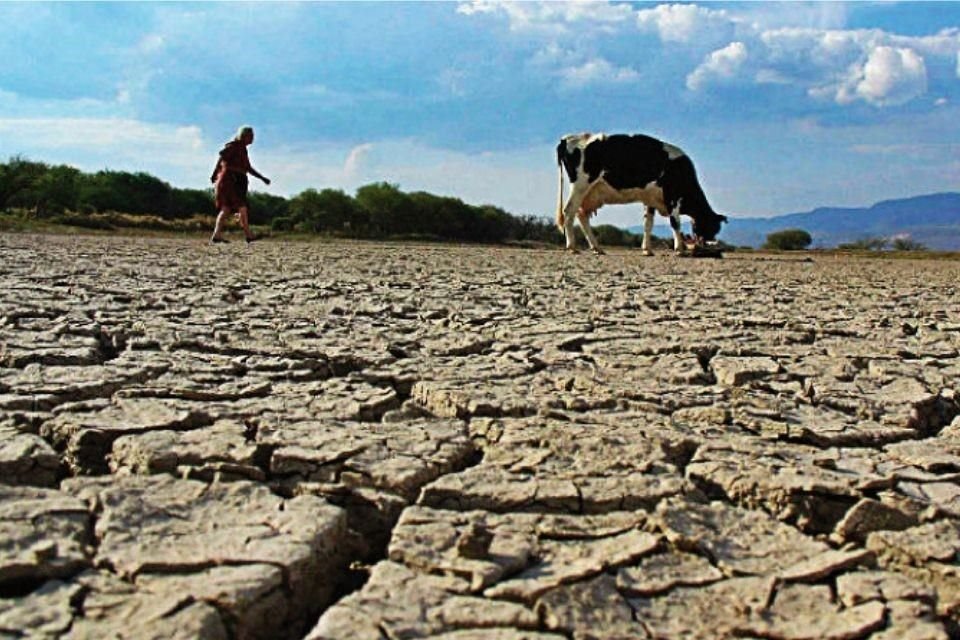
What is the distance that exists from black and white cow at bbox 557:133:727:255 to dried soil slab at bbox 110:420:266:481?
10.4 m

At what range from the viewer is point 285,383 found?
2982mm

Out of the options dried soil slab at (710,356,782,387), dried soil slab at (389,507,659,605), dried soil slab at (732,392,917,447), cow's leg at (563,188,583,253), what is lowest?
dried soil slab at (389,507,659,605)

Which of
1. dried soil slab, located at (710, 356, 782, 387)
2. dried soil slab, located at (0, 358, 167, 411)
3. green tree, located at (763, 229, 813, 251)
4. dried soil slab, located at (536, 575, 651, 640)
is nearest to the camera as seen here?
dried soil slab, located at (536, 575, 651, 640)

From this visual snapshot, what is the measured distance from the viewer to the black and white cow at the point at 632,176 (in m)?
12.2

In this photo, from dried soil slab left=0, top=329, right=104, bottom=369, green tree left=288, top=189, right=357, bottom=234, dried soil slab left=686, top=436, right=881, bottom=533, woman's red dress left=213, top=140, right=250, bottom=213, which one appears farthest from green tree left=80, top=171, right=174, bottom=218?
dried soil slab left=686, top=436, right=881, bottom=533

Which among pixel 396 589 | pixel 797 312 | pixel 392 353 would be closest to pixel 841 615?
pixel 396 589

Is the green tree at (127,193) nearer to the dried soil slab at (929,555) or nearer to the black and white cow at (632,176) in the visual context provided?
the black and white cow at (632,176)

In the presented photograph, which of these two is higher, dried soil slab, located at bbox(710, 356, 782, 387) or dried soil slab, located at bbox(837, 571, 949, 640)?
dried soil slab, located at bbox(710, 356, 782, 387)

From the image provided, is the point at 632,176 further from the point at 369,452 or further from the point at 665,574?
the point at 665,574

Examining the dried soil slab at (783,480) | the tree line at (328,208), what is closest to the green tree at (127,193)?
the tree line at (328,208)

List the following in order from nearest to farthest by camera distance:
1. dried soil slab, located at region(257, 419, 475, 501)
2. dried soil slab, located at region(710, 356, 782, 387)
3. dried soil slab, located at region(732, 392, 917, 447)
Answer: dried soil slab, located at region(257, 419, 475, 501), dried soil slab, located at region(732, 392, 917, 447), dried soil slab, located at region(710, 356, 782, 387)

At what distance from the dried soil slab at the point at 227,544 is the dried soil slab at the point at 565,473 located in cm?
32

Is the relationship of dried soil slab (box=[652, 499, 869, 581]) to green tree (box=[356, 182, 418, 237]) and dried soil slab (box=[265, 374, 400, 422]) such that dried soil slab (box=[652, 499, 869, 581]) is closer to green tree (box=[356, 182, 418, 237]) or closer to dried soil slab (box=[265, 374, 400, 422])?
dried soil slab (box=[265, 374, 400, 422])

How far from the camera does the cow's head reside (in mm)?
12578
